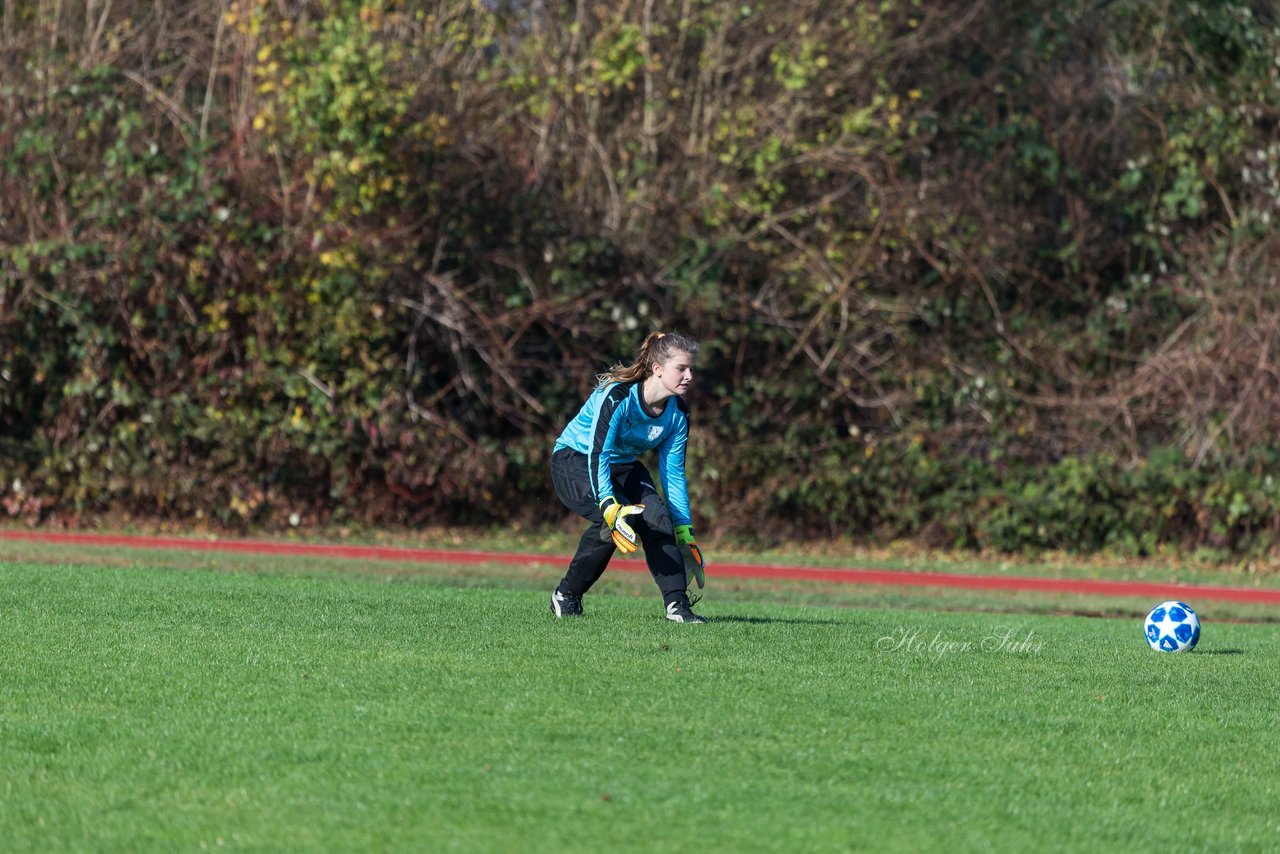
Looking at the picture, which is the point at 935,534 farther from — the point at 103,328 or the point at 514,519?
the point at 103,328

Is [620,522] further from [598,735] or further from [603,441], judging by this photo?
[598,735]

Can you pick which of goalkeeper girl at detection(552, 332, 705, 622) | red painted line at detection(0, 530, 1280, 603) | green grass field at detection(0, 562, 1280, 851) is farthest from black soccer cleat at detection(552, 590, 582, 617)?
red painted line at detection(0, 530, 1280, 603)

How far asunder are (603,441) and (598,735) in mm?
3117

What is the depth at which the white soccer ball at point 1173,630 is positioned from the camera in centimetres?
995

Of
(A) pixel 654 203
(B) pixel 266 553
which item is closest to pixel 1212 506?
(A) pixel 654 203

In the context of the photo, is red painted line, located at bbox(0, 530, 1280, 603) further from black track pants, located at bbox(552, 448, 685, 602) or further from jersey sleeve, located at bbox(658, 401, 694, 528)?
jersey sleeve, located at bbox(658, 401, 694, 528)

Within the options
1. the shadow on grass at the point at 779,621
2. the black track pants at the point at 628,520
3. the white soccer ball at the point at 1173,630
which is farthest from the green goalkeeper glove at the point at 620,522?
the white soccer ball at the point at 1173,630

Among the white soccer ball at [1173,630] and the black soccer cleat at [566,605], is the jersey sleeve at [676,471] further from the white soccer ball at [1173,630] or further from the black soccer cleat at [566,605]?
the white soccer ball at [1173,630]

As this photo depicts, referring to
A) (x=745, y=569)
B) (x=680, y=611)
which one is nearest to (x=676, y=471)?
(x=680, y=611)

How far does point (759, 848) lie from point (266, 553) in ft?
40.5

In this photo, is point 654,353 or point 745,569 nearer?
point 654,353

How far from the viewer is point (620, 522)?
30.2 ft

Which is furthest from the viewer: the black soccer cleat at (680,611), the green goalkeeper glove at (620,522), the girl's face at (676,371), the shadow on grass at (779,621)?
the shadow on grass at (779,621)

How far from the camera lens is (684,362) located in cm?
930
